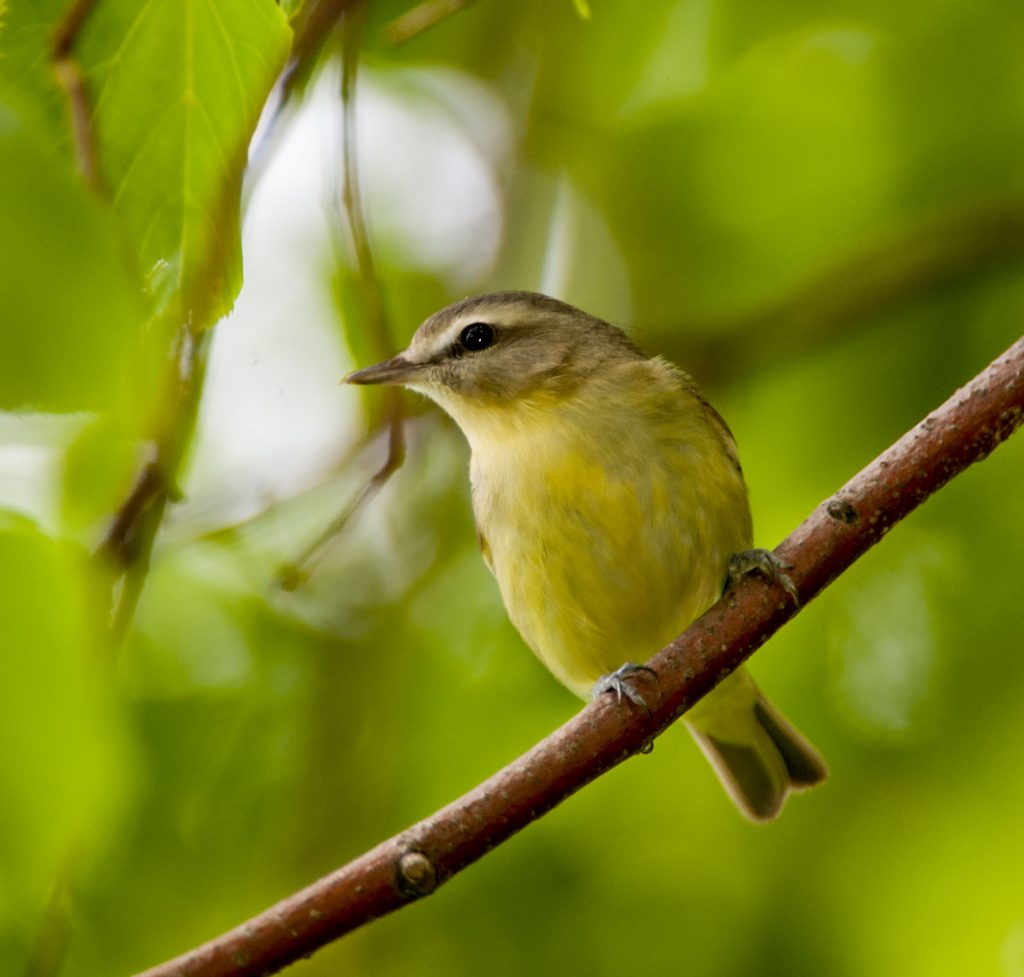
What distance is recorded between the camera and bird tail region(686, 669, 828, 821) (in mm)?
3863

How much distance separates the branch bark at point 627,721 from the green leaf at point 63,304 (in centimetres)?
129

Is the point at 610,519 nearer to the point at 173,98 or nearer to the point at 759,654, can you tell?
the point at 759,654

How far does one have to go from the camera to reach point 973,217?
13.5 ft

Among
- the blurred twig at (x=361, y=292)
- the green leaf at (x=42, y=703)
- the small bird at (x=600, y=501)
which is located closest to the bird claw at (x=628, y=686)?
the small bird at (x=600, y=501)

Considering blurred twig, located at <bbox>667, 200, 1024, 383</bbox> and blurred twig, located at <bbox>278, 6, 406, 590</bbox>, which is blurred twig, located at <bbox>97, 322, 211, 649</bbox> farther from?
blurred twig, located at <bbox>667, 200, 1024, 383</bbox>

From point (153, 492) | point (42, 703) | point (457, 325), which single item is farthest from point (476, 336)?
point (42, 703)

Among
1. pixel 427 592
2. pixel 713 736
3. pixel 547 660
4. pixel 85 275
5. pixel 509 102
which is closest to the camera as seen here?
pixel 85 275

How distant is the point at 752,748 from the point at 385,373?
1.67 meters

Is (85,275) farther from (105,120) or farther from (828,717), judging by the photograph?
(828,717)

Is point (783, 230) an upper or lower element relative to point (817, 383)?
upper

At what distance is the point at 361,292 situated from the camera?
343 cm

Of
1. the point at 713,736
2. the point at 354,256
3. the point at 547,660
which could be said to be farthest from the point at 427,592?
the point at 354,256

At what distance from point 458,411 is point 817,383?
3.90 feet

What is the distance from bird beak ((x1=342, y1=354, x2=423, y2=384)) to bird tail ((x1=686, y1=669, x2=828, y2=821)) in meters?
1.39
